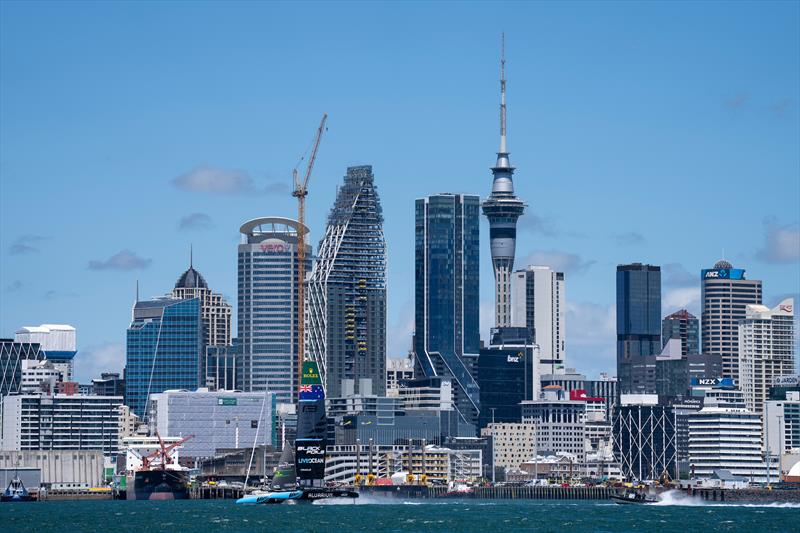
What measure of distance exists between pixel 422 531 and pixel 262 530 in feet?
55.7

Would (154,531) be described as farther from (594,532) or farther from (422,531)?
(594,532)

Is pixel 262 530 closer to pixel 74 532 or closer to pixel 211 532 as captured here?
pixel 211 532

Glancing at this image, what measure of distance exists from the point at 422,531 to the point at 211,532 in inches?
885

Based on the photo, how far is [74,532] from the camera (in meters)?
200

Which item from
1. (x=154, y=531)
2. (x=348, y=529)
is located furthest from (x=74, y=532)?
(x=348, y=529)

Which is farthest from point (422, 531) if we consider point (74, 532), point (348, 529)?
point (74, 532)

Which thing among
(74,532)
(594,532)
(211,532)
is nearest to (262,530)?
(211,532)

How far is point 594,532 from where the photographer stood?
199m

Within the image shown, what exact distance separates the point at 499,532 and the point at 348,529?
16151 mm

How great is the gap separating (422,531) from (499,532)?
845cm

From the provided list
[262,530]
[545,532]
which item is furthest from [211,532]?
[545,532]

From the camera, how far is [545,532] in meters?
198

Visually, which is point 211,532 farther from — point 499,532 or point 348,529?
point 499,532

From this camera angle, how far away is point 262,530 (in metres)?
198
